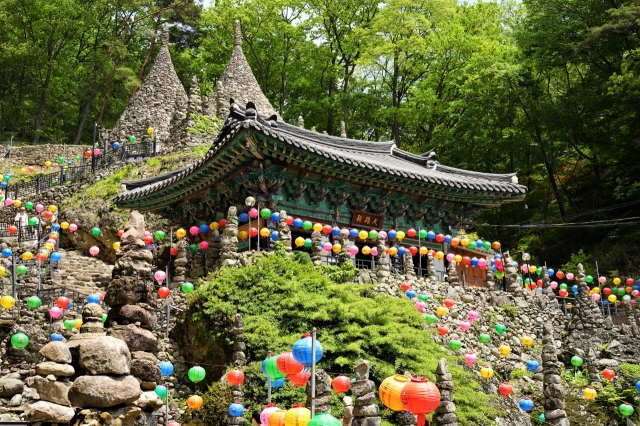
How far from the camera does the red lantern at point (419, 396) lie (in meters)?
9.70

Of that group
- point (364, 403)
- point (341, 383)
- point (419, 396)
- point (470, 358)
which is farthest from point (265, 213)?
point (419, 396)

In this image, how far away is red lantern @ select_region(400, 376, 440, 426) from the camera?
382 inches

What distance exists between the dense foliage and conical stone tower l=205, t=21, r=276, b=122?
17.8 m

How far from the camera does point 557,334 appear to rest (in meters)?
20.8

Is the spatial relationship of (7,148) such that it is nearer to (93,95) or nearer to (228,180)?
(93,95)

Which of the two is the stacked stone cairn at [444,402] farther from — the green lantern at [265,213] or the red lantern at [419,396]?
the green lantern at [265,213]

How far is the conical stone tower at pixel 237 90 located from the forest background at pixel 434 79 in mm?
4463

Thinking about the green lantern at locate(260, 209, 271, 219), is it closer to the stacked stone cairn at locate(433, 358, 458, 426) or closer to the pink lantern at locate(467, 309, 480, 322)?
the pink lantern at locate(467, 309, 480, 322)

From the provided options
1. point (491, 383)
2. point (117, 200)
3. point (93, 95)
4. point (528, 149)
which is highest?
point (93, 95)

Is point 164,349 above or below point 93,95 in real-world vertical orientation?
below

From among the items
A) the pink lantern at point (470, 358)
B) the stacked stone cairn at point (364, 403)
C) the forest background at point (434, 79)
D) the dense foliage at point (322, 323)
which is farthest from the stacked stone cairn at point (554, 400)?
the forest background at point (434, 79)

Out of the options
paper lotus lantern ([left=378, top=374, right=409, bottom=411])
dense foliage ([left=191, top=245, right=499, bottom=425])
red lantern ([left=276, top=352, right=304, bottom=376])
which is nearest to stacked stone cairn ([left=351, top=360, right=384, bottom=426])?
paper lotus lantern ([left=378, top=374, right=409, bottom=411])

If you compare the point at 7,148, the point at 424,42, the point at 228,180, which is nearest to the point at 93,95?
the point at 7,148

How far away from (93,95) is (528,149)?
26.5 metres
